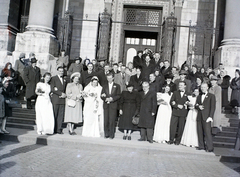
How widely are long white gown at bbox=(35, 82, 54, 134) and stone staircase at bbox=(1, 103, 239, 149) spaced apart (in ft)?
3.06

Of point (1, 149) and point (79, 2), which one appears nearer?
point (1, 149)

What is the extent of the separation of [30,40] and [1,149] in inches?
306

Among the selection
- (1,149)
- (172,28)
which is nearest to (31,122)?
(1,149)

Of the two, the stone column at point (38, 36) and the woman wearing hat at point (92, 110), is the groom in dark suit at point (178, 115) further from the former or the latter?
the stone column at point (38, 36)

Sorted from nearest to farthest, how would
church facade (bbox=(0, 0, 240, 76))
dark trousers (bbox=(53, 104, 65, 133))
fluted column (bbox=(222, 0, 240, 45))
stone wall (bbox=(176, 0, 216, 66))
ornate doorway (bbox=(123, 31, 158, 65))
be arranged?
dark trousers (bbox=(53, 104, 65, 133)), fluted column (bbox=(222, 0, 240, 45)), church facade (bbox=(0, 0, 240, 76)), stone wall (bbox=(176, 0, 216, 66)), ornate doorway (bbox=(123, 31, 158, 65))

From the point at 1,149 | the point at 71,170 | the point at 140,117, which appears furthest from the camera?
the point at 140,117

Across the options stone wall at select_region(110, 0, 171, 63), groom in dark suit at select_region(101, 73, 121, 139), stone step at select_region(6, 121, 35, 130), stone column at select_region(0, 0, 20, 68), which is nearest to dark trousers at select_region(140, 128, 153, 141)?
groom in dark suit at select_region(101, 73, 121, 139)

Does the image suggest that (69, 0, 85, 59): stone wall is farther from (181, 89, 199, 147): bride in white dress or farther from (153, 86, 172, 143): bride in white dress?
(181, 89, 199, 147): bride in white dress

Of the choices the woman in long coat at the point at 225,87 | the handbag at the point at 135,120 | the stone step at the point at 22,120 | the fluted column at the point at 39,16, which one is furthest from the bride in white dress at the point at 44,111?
the woman in long coat at the point at 225,87

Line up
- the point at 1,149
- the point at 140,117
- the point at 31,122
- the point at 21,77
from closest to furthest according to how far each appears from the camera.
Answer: the point at 1,149 < the point at 140,117 < the point at 31,122 < the point at 21,77

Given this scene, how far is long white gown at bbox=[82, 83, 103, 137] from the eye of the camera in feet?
29.7

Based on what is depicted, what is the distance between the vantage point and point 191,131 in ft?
28.2

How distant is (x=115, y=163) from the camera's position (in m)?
6.57

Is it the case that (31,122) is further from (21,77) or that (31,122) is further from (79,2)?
(79,2)
